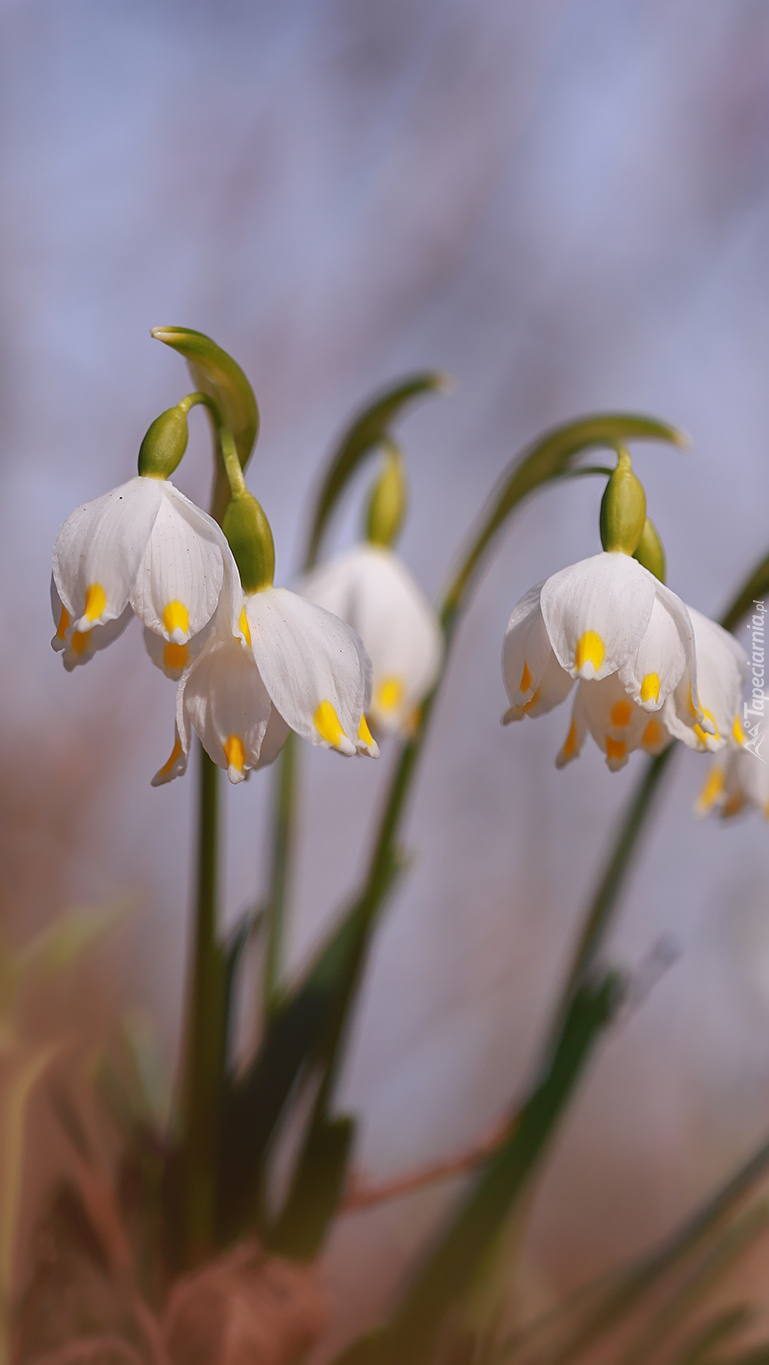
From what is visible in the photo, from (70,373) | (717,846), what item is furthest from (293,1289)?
(70,373)

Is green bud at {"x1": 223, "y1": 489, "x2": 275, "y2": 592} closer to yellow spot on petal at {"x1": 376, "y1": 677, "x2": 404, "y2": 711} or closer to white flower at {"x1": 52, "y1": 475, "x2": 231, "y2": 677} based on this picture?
white flower at {"x1": 52, "y1": 475, "x2": 231, "y2": 677}

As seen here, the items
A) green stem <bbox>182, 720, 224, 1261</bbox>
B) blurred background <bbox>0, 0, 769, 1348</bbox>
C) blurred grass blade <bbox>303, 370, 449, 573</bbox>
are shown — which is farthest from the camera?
blurred background <bbox>0, 0, 769, 1348</bbox>

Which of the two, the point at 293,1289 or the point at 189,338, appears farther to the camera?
the point at 293,1289

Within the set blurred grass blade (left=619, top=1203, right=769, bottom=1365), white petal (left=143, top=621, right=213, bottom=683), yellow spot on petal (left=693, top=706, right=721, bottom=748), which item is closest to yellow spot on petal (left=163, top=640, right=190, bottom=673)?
white petal (left=143, top=621, right=213, bottom=683)

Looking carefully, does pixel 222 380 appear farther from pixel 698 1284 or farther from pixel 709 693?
pixel 698 1284

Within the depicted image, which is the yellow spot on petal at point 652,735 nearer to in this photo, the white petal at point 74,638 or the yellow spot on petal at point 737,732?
the yellow spot on petal at point 737,732

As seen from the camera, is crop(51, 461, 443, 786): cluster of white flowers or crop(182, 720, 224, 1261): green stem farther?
crop(182, 720, 224, 1261): green stem

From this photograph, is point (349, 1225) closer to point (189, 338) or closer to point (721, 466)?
point (189, 338)
